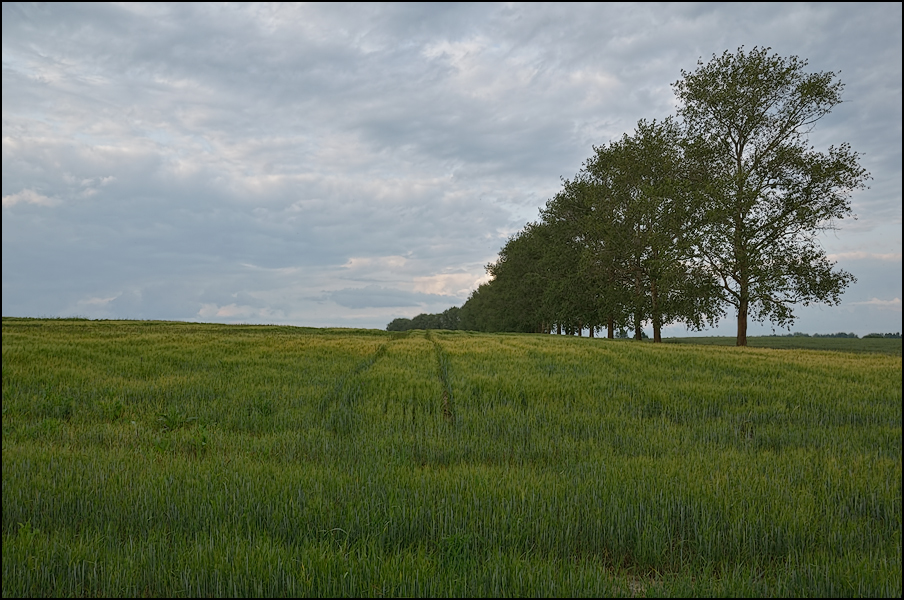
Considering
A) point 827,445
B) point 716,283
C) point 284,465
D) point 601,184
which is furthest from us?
point 601,184

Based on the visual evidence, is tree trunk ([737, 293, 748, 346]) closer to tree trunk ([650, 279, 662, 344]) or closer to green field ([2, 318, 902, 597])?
tree trunk ([650, 279, 662, 344])

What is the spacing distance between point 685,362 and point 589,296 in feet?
96.2

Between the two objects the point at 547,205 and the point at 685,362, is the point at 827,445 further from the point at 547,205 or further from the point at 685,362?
the point at 547,205

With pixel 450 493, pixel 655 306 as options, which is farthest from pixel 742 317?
pixel 450 493

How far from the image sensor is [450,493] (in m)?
4.82

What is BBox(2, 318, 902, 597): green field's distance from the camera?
3.38 m

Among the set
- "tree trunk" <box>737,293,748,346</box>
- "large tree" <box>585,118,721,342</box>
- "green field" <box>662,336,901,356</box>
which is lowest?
"green field" <box>662,336,901,356</box>

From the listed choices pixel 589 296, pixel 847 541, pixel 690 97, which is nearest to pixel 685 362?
pixel 847 541

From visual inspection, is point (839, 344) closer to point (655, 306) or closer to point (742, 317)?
point (655, 306)

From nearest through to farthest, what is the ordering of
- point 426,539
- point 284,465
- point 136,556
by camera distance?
point 136,556 → point 426,539 → point 284,465

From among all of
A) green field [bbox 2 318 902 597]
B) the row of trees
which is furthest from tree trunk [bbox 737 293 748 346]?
green field [bbox 2 318 902 597]

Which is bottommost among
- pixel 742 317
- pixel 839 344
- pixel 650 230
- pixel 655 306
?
pixel 839 344

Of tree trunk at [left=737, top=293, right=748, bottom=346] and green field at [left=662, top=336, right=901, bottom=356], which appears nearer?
tree trunk at [left=737, top=293, right=748, bottom=346]

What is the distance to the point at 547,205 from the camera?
2093 inches
